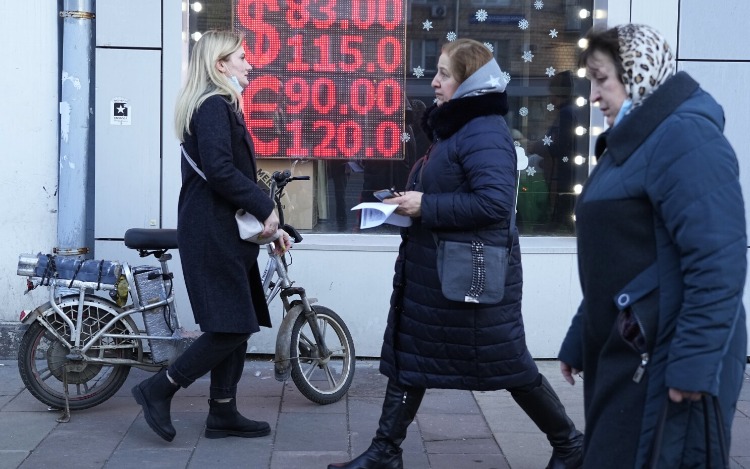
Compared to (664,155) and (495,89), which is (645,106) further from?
(495,89)

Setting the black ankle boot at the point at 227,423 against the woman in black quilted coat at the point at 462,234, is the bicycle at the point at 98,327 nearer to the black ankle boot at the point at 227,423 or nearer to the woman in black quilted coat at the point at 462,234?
the black ankle boot at the point at 227,423

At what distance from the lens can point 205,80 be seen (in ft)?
15.2

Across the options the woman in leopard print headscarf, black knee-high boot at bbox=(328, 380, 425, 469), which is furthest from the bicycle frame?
the woman in leopard print headscarf

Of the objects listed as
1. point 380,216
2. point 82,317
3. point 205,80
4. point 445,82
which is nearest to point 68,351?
point 82,317

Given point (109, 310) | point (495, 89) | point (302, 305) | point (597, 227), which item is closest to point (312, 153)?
point (302, 305)

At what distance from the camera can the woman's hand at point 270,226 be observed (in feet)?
15.2

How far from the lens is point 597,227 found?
2.74 metres

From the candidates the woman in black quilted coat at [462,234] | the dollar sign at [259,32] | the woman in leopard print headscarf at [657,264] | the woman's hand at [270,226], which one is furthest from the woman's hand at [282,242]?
the woman in leopard print headscarf at [657,264]

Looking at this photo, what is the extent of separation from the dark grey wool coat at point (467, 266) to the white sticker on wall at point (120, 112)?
2.85 metres

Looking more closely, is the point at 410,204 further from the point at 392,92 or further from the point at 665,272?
the point at 392,92

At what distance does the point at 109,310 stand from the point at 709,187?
11.7 ft

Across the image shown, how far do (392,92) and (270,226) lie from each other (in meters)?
2.33

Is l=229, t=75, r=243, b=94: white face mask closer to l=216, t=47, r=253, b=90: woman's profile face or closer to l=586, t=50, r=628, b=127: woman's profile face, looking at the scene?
l=216, t=47, r=253, b=90: woman's profile face

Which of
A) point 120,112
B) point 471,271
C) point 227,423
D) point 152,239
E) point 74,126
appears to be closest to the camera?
point 471,271
